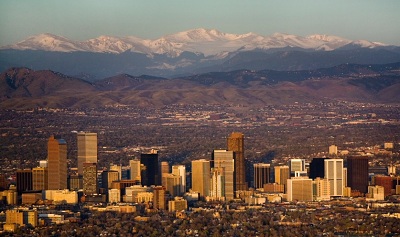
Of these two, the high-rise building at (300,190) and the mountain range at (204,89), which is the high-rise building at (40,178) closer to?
the high-rise building at (300,190)

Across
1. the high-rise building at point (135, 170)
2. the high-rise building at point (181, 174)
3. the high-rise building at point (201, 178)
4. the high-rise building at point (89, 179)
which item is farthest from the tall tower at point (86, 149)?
the high-rise building at point (201, 178)

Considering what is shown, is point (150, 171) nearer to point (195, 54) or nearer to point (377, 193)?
point (377, 193)

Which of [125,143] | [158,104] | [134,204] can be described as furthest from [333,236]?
[158,104]

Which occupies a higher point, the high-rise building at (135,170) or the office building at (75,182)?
the high-rise building at (135,170)

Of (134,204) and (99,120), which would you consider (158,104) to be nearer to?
(99,120)

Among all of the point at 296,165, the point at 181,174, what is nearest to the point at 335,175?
the point at 296,165
